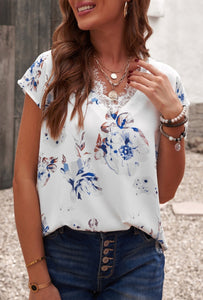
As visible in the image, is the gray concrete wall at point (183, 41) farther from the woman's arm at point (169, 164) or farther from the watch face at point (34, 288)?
the watch face at point (34, 288)

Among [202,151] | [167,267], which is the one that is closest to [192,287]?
[167,267]

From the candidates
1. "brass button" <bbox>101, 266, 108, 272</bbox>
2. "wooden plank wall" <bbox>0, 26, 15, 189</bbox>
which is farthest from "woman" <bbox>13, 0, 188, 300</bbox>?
"wooden plank wall" <bbox>0, 26, 15, 189</bbox>

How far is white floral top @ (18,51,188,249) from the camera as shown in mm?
1313

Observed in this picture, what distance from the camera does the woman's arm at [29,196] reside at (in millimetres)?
1344

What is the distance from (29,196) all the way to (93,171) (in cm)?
19

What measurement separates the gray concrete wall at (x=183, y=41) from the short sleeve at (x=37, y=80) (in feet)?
20.2

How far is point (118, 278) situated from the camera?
136cm

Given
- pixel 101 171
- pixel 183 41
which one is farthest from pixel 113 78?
pixel 183 41

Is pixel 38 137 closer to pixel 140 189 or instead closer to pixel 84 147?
pixel 84 147

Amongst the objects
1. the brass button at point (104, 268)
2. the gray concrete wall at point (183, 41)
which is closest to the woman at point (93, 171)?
the brass button at point (104, 268)

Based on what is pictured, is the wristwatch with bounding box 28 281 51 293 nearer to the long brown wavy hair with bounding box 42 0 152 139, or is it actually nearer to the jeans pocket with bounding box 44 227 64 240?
the jeans pocket with bounding box 44 227 64 240

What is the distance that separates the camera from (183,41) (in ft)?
25.2

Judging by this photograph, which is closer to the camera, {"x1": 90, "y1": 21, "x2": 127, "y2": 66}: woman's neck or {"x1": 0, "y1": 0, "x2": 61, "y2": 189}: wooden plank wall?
{"x1": 90, "y1": 21, "x2": 127, "y2": 66}: woman's neck

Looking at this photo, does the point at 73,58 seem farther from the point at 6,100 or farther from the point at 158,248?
the point at 6,100
